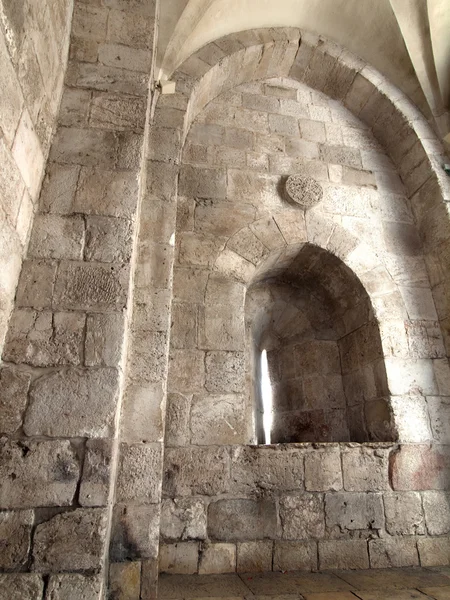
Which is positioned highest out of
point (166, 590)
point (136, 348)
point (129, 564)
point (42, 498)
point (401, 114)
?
point (401, 114)

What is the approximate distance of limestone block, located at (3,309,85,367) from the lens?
207 cm

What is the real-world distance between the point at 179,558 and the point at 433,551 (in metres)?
1.95

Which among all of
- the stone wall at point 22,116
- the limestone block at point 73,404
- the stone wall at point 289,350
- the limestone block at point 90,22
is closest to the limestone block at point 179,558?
the stone wall at point 289,350

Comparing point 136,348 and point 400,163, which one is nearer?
point 136,348

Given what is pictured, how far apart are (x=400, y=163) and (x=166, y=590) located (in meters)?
4.67

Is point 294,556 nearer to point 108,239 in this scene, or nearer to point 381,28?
point 108,239

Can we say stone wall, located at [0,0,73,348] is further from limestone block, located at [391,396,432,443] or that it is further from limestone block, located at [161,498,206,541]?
limestone block, located at [391,396,432,443]

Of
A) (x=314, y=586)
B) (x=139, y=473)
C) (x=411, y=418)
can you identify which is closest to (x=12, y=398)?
(x=139, y=473)

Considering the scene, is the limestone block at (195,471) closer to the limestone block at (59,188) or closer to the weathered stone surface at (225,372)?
the weathered stone surface at (225,372)

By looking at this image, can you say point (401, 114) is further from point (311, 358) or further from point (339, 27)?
point (311, 358)

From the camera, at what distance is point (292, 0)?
4.34 m

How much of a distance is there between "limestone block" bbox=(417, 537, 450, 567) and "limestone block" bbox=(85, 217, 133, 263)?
121 inches

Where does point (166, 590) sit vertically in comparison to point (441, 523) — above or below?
below

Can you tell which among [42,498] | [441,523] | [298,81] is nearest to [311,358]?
[441,523]
